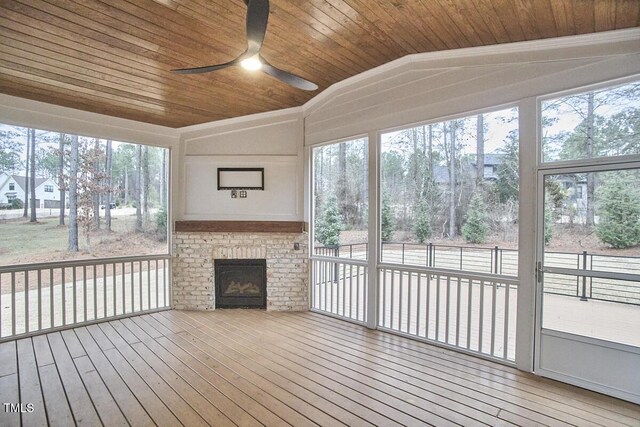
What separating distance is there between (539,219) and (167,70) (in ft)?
13.2

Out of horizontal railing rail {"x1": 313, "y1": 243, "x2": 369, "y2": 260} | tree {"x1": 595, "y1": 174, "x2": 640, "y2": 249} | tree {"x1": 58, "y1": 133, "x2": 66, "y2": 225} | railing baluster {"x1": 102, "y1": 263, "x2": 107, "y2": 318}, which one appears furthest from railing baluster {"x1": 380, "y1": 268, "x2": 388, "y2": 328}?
tree {"x1": 58, "y1": 133, "x2": 66, "y2": 225}

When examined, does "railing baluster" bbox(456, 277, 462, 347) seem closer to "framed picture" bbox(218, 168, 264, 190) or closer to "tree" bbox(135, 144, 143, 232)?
"framed picture" bbox(218, 168, 264, 190)

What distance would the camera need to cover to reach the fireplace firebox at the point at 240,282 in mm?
4969

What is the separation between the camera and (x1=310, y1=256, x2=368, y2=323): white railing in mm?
4324

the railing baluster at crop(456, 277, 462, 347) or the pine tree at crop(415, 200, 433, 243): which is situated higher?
the pine tree at crop(415, 200, 433, 243)

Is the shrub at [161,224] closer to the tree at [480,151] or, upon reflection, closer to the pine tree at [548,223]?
the tree at [480,151]

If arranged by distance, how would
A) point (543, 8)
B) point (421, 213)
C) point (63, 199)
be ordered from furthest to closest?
1. point (63, 199)
2. point (421, 213)
3. point (543, 8)

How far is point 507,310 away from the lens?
316 cm

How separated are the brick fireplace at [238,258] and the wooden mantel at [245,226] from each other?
34 mm

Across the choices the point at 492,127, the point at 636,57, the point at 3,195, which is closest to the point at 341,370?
the point at 492,127

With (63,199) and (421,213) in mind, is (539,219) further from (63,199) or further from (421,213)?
(63,199)

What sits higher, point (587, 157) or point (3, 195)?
point (587, 157)

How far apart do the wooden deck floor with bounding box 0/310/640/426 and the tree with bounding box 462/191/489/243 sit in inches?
50.1

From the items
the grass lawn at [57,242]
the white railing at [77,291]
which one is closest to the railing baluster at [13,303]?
the white railing at [77,291]
